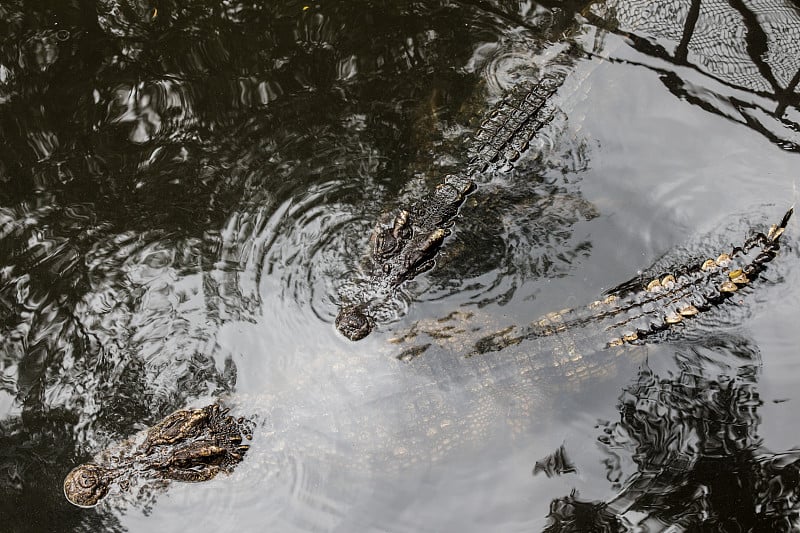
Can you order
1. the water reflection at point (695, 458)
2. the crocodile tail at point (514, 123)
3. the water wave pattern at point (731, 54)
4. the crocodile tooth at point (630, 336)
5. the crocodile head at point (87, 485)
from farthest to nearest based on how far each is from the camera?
the water wave pattern at point (731, 54) → the crocodile tail at point (514, 123) → the crocodile tooth at point (630, 336) → the water reflection at point (695, 458) → the crocodile head at point (87, 485)

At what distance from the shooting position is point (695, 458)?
16.0 feet

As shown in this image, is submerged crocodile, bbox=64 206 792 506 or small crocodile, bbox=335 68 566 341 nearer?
submerged crocodile, bbox=64 206 792 506

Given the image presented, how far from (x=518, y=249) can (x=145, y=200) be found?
345 cm

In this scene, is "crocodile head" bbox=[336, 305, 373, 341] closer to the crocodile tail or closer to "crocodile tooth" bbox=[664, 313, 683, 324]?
the crocodile tail

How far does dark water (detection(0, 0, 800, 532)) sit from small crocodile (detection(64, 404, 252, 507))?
112 millimetres

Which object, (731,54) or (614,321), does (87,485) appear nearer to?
(614,321)

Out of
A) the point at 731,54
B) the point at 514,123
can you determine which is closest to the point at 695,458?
the point at 514,123

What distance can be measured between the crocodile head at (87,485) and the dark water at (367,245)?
91 mm

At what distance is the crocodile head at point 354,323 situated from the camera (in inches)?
206

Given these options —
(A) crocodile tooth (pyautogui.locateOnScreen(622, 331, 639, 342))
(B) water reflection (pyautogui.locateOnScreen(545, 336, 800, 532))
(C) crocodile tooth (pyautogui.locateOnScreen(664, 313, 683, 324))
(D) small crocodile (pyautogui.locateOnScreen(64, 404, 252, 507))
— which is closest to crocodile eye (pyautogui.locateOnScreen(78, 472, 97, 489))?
(D) small crocodile (pyautogui.locateOnScreen(64, 404, 252, 507))

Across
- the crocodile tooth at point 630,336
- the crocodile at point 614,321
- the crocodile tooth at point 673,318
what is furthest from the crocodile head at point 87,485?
the crocodile tooth at point 673,318

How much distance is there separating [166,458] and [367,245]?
2372mm

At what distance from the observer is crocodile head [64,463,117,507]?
4473mm

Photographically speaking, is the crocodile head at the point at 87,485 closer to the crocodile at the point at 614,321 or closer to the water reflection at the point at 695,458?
the crocodile at the point at 614,321
